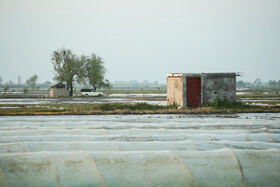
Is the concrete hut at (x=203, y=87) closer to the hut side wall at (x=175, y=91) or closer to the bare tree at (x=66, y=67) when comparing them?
the hut side wall at (x=175, y=91)

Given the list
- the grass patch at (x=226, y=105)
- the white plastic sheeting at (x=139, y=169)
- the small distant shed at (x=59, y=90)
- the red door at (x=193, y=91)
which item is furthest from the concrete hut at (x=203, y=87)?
the small distant shed at (x=59, y=90)

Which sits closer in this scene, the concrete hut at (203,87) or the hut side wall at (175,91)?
the concrete hut at (203,87)

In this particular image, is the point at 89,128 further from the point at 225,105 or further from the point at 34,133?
the point at 225,105

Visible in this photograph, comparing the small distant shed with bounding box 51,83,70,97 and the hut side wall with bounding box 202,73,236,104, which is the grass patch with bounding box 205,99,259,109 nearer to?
the hut side wall with bounding box 202,73,236,104

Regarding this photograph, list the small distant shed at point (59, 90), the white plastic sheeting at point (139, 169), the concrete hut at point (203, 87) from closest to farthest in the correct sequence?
the white plastic sheeting at point (139, 169)
the concrete hut at point (203, 87)
the small distant shed at point (59, 90)

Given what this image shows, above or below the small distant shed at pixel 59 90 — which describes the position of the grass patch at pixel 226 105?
below

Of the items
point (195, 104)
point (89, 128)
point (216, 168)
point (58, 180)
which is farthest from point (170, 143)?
point (195, 104)

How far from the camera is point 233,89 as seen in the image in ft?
85.1

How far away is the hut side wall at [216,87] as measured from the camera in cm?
2561

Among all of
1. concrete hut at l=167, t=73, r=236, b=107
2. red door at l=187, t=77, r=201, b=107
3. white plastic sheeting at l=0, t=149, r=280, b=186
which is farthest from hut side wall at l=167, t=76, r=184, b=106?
white plastic sheeting at l=0, t=149, r=280, b=186

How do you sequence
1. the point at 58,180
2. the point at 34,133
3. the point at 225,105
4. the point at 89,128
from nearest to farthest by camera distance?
the point at 58,180 < the point at 34,133 < the point at 89,128 < the point at 225,105

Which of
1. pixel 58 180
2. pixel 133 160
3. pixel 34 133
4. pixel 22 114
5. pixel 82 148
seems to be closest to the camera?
pixel 58 180

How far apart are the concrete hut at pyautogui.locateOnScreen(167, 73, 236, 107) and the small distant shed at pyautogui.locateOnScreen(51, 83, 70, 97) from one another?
113 ft

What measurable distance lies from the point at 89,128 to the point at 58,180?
6660 millimetres
